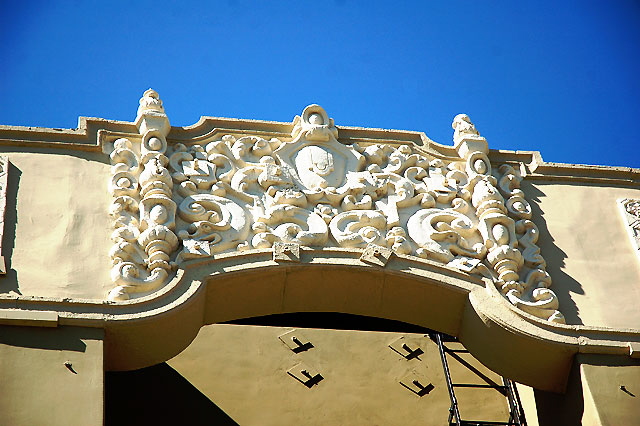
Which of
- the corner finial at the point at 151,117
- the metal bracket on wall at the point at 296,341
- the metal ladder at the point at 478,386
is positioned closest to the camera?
the corner finial at the point at 151,117

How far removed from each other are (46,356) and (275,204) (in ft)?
8.24

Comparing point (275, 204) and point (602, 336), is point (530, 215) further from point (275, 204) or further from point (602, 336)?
point (275, 204)

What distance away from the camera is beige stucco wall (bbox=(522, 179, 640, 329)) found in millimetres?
9977

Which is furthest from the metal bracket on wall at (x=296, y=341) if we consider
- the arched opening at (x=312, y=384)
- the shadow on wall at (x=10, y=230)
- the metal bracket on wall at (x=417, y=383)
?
the shadow on wall at (x=10, y=230)

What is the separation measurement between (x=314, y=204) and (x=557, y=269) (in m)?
2.22

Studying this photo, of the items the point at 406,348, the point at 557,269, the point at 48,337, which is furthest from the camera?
the point at 406,348

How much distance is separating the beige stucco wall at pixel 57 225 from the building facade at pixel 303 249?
0.02 m

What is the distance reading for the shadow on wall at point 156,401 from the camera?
40.0 ft

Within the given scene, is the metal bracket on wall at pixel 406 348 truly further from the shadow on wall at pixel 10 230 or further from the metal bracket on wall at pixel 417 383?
the shadow on wall at pixel 10 230

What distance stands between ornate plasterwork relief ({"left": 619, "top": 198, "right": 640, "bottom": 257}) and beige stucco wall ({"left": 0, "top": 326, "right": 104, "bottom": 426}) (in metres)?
5.03

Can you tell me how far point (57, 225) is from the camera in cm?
970

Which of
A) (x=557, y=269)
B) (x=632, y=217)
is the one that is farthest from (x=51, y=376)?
(x=632, y=217)

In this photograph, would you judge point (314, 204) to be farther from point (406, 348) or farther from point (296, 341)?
point (406, 348)

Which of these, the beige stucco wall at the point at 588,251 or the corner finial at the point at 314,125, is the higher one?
the corner finial at the point at 314,125
